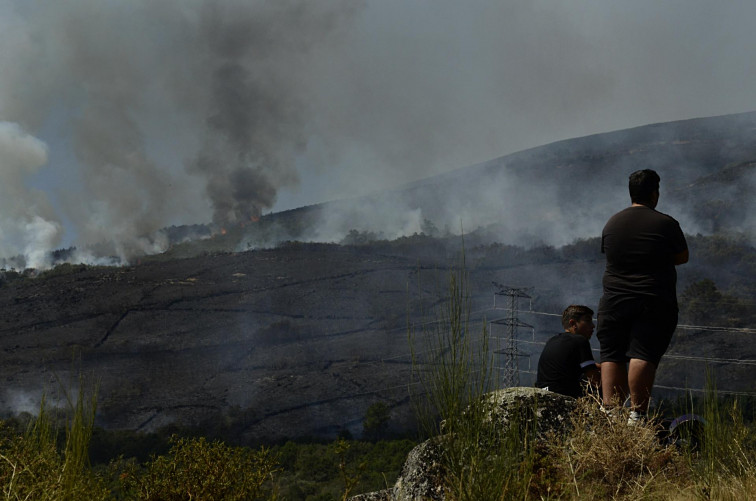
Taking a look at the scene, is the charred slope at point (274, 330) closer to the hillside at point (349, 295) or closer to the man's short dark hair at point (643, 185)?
the hillside at point (349, 295)

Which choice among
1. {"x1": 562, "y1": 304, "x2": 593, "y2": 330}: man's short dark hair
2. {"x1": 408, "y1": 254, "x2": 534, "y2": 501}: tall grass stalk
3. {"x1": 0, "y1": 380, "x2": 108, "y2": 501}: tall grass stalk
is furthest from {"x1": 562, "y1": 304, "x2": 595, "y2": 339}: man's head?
{"x1": 0, "y1": 380, "x2": 108, "y2": 501}: tall grass stalk

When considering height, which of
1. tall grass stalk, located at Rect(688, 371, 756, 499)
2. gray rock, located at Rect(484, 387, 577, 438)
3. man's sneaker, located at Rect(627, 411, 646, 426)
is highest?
gray rock, located at Rect(484, 387, 577, 438)

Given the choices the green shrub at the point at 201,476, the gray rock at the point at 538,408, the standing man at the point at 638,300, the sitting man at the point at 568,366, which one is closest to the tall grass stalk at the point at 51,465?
A: the green shrub at the point at 201,476

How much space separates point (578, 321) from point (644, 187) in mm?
1164

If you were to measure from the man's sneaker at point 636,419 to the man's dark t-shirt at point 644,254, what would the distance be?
2.27ft

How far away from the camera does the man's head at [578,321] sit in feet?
17.5

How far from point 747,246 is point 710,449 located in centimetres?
13415

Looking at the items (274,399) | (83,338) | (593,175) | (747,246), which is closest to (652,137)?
(593,175)

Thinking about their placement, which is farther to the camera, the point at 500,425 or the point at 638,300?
the point at 638,300

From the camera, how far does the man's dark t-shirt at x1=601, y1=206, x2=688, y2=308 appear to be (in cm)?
443

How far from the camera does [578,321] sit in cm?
536

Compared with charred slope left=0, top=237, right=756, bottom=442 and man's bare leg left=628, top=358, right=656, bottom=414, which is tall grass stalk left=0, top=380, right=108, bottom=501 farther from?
charred slope left=0, top=237, right=756, bottom=442

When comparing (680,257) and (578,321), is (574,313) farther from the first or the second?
(680,257)

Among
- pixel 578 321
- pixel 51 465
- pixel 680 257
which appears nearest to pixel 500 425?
pixel 680 257
